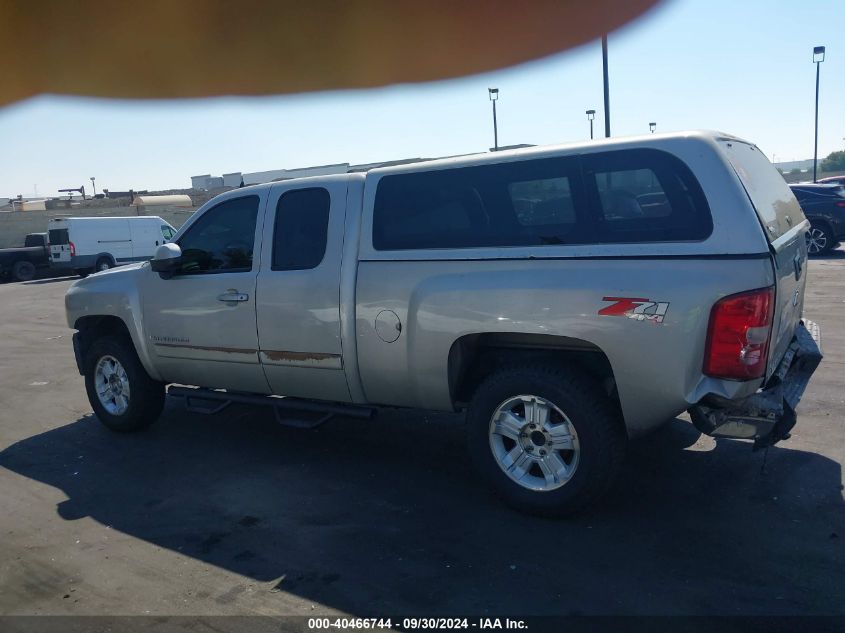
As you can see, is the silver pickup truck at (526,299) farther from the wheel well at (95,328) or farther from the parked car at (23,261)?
the parked car at (23,261)

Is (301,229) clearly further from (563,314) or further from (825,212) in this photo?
(825,212)

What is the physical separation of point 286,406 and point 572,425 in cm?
230

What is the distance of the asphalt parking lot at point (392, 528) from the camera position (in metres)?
3.67

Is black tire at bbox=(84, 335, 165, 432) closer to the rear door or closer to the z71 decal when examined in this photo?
the z71 decal

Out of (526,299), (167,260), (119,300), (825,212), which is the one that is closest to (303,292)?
(167,260)

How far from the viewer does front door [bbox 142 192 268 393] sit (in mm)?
5734

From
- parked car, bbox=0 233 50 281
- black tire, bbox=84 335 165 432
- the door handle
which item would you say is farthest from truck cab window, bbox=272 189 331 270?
parked car, bbox=0 233 50 281

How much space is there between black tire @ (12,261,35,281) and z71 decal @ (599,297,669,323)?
26.9m

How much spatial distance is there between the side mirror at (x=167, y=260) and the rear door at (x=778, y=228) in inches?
159

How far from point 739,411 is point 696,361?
1.34 ft

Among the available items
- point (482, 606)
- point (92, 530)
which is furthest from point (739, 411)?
point (92, 530)

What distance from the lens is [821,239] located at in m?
16.6

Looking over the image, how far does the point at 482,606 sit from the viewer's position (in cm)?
353

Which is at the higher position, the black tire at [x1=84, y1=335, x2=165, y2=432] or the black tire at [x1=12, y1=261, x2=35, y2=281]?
the black tire at [x1=84, y1=335, x2=165, y2=432]
